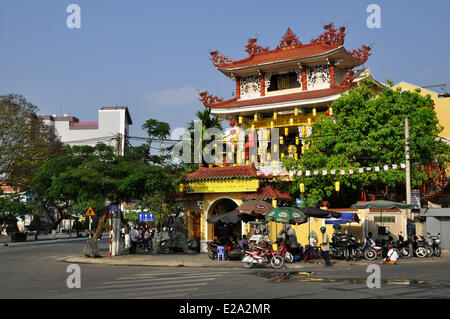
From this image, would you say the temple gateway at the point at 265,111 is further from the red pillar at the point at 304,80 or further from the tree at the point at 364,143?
the tree at the point at 364,143

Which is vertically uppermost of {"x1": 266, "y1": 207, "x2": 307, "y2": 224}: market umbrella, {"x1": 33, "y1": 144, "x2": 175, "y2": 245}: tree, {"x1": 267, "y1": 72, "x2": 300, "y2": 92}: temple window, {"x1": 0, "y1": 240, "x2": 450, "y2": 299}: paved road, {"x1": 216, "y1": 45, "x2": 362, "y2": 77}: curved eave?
{"x1": 216, "y1": 45, "x2": 362, "y2": 77}: curved eave

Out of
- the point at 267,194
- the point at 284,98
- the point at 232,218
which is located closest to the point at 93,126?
the point at 284,98

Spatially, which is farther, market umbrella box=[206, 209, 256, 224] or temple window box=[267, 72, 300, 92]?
temple window box=[267, 72, 300, 92]

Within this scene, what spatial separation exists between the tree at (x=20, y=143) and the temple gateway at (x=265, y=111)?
63.3 ft

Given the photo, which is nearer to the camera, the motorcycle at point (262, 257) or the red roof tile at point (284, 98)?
the motorcycle at point (262, 257)

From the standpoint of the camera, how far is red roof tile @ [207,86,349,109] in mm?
29862

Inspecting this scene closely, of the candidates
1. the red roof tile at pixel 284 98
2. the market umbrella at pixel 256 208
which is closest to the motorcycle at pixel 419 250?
the market umbrella at pixel 256 208

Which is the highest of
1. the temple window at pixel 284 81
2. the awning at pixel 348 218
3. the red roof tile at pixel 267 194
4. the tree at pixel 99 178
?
the temple window at pixel 284 81

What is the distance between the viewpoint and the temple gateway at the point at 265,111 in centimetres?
2794

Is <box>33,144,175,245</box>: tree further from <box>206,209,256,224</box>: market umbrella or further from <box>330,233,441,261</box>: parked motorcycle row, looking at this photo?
<box>330,233,441,261</box>: parked motorcycle row

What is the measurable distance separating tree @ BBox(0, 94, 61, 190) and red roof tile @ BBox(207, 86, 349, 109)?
19.9 metres

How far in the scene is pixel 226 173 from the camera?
90.8 feet

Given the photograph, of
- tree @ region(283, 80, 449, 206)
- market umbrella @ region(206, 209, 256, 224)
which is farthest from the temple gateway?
market umbrella @ region(206, 209, 256, 224)
